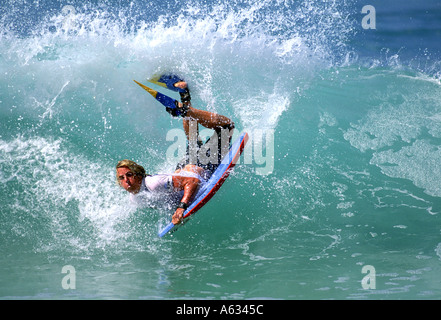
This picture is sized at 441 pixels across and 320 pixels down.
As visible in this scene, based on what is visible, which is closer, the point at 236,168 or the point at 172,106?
the point at 172,106

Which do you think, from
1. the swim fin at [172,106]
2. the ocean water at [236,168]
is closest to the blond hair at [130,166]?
the swim fin at [172,106]

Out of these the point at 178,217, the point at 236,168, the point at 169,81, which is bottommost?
the point at 178,217

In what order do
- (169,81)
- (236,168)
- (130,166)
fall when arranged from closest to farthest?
(130,166)
(169,81)
(236,168)

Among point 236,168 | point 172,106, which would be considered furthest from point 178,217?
point 236,168

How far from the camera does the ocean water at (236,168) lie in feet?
14.9

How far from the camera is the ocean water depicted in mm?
4531

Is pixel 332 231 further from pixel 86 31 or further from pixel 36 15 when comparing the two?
pixel 36 15

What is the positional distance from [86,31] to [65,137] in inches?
103

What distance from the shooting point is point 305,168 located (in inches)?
282

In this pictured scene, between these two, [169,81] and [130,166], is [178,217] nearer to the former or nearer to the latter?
[130,166]

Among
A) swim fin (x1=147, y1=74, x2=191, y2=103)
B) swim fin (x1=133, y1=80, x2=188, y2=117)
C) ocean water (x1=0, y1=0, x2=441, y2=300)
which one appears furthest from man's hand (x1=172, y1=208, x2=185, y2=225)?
swim fin (x1=147, y1=74, x2=191, y2=103)

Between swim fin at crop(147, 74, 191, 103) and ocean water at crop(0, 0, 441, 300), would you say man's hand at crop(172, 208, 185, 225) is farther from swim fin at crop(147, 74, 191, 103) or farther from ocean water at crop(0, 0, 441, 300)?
swim fin at crop(147, 74, 191, 103)

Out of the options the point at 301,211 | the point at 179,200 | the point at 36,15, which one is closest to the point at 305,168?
the point at 301,211

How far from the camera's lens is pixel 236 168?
23.1 feet
